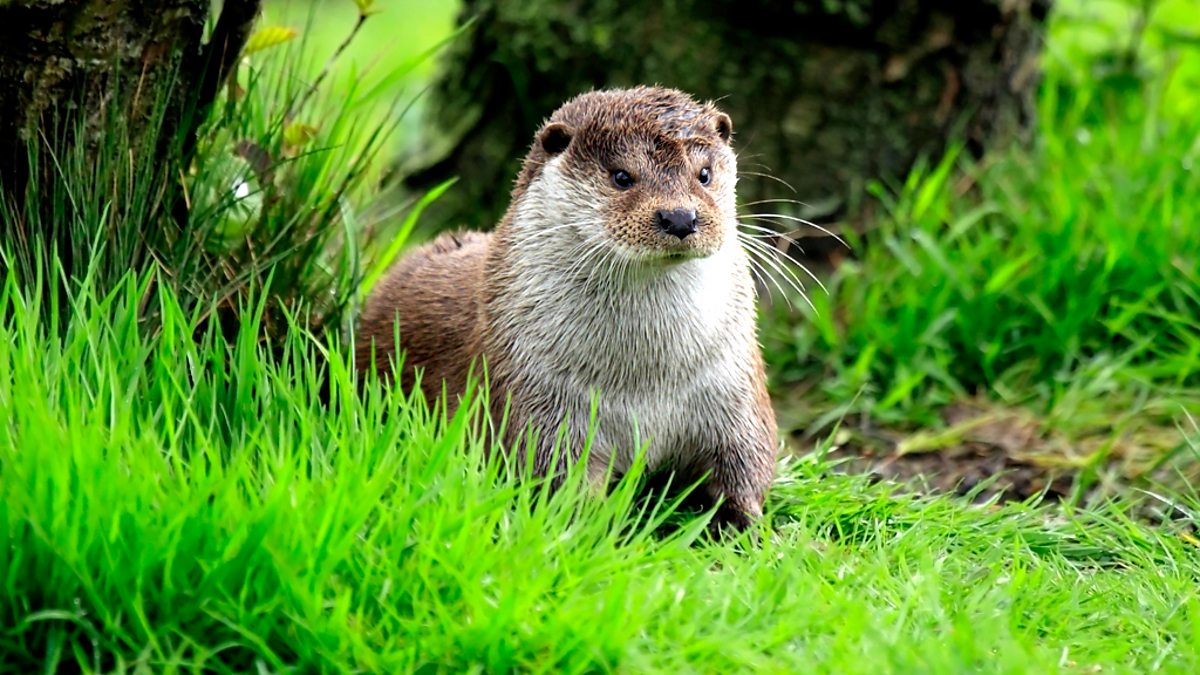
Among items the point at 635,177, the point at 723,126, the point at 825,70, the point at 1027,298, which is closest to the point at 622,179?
the point at 635,177

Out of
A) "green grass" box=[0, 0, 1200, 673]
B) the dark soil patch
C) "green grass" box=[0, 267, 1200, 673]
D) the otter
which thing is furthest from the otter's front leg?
the dark soil patch

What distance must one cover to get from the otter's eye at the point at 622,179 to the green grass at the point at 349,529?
680 millimetres

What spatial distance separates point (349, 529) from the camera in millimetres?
2691

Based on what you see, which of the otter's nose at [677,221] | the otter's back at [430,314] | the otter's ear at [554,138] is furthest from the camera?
the otter's back at [430,314]

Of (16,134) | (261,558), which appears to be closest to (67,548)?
(261,558)

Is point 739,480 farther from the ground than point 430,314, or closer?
closer

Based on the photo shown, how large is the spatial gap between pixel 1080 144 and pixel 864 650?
3649 mm

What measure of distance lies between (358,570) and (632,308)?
1.11 m

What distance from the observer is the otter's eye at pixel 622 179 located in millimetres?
3611

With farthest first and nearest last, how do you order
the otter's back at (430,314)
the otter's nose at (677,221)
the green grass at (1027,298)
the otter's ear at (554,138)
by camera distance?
the green grass at (1027,298)
the otter's back at (430,314)
the otter's ear at (554,138)
the otter's nose at (677,221)

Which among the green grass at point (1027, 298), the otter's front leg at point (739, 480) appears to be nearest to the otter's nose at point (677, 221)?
the otter's front leg at point (739, 480)

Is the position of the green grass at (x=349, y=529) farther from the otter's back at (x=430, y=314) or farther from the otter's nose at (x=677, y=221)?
the otter's nose at (x=677, y=221)

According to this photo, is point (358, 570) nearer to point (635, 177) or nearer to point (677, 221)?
point (677, 221)

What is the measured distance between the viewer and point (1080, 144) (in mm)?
5867
